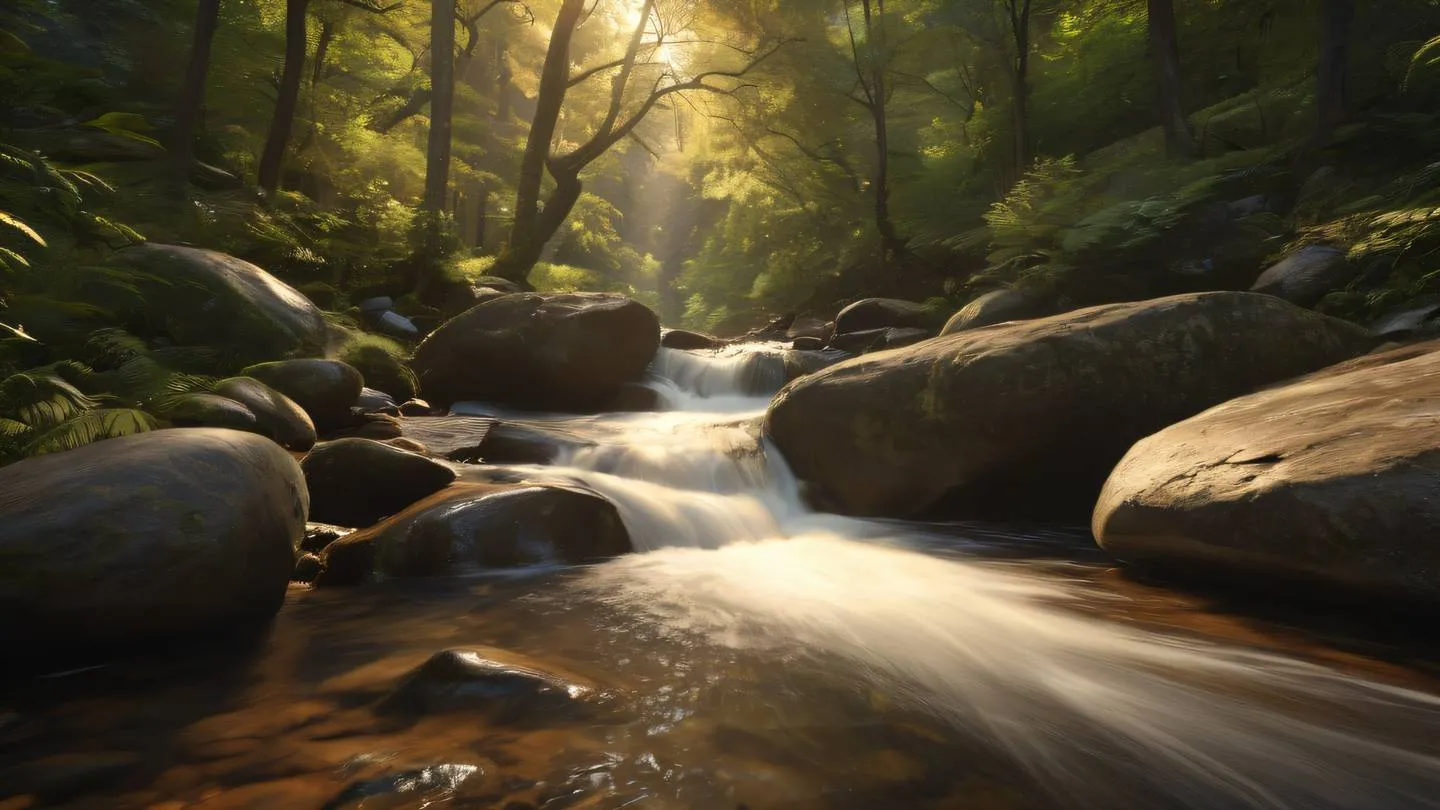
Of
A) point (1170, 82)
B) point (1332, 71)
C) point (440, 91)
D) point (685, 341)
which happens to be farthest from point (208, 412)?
point (1170, 82)

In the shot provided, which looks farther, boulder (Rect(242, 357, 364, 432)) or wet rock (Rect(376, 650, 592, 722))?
boulder (Rect(242, 357, 364, 432))

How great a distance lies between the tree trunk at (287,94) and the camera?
1130cm

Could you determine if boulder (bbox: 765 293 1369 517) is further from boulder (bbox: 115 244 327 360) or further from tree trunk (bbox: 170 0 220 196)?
tree trunk (bbox: 170 0 220 196)

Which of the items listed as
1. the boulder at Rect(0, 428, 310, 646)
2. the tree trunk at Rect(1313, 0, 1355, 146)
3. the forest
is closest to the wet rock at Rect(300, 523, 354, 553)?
the forest

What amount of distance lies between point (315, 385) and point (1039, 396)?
5.74 metres

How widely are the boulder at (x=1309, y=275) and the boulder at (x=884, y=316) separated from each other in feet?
17.8

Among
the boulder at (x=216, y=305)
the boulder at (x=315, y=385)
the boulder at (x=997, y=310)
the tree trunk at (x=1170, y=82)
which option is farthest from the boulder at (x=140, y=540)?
the tree trunk at (x=1170, y=82)

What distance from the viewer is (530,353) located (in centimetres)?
900

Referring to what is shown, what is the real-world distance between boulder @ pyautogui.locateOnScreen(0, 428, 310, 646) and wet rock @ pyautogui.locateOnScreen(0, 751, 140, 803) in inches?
28.6

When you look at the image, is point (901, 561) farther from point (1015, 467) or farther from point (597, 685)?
point (597, 685)

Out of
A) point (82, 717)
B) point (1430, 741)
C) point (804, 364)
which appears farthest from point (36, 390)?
point (804, 364)

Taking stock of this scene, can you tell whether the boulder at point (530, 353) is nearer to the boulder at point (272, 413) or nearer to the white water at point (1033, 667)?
the boulder at point (272, 413)

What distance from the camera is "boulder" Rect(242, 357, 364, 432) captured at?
6.02m

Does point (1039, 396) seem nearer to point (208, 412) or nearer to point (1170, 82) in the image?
point (208, 412)
